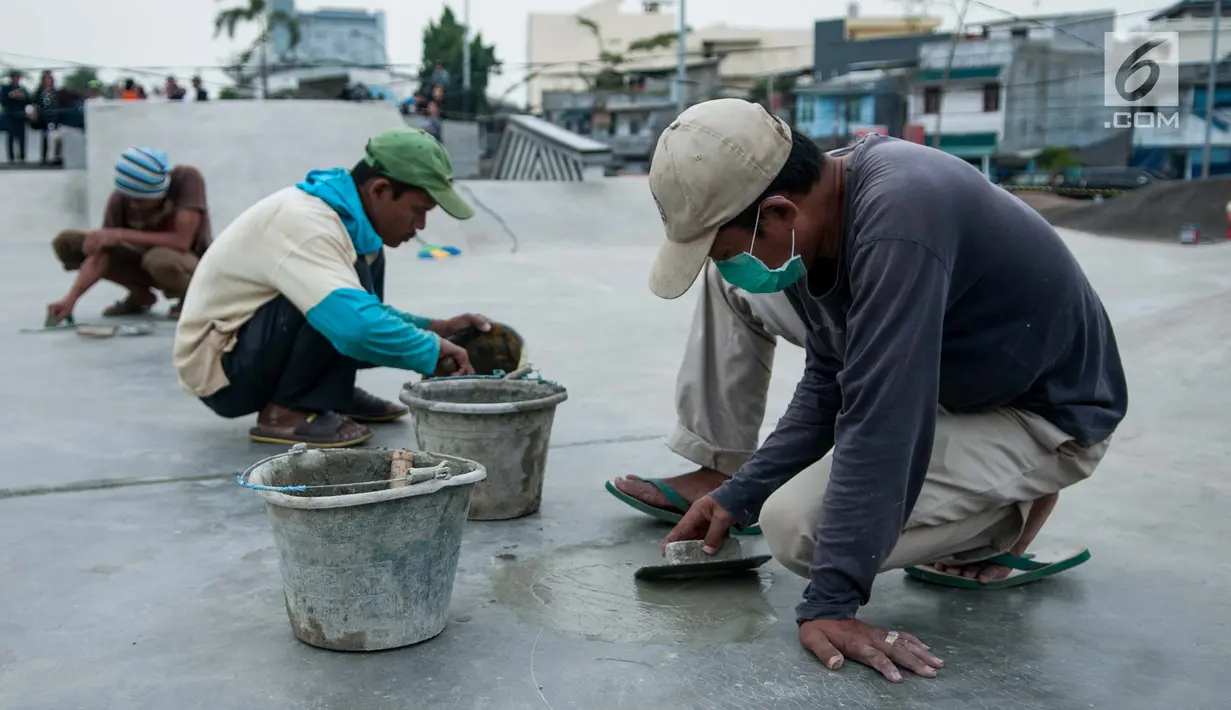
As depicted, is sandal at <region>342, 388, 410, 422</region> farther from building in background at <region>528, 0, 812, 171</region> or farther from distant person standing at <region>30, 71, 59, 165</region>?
building in background at <region>528, 0, 812, 171</region>

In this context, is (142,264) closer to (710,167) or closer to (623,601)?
(623,601)

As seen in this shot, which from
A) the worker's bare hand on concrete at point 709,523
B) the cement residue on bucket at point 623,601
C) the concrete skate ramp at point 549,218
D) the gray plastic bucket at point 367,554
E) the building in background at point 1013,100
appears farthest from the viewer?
the building in background at point 1013,100

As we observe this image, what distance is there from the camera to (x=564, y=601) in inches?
94.1

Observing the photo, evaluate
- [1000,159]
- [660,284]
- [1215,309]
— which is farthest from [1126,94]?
[1000,159]

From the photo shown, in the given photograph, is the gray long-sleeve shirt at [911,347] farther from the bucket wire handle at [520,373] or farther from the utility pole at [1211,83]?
the utility pole at [1211,83]

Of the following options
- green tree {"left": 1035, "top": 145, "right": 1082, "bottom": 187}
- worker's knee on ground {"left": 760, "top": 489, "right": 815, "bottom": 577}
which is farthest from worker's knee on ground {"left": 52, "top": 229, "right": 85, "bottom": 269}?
green tree {"left": 1035, "top": 145, "right": 1082, "bottom": 187}

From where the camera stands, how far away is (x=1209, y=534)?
285 centimetres

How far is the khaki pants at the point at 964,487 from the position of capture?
84.0 inches

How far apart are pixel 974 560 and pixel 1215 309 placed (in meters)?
4.65

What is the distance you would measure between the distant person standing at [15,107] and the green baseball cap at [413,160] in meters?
14.6

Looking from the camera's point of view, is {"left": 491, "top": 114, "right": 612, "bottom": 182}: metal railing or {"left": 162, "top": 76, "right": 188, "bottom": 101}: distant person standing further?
{"left": 162, "top": 76, "right": 188, "bottom": 101}: distant person standing

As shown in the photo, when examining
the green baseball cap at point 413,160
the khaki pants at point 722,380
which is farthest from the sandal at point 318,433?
the khaki pants at point 722,380

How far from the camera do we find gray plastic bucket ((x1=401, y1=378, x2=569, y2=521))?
9.24ft

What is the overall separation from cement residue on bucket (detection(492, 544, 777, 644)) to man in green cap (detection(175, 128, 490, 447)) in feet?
2.94
